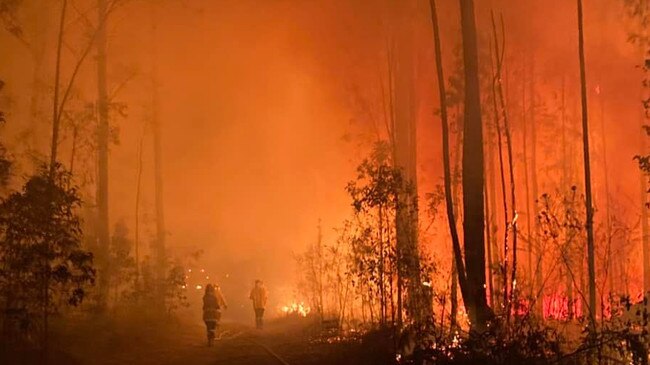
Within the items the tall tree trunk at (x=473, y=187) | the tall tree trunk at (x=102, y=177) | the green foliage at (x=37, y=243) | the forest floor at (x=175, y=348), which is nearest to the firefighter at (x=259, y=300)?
the forest floor at (x=175, y=348)

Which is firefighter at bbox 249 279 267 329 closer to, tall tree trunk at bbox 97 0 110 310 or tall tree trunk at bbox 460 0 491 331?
tall tree trunk at bbox 97 0 110 310

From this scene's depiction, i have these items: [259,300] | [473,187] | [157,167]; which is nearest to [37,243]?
[473,187]

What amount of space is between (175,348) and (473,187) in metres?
10.0

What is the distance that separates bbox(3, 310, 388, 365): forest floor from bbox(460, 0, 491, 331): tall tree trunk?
7.08 ft

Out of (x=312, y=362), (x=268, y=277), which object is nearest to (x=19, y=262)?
(x=312, y=362)

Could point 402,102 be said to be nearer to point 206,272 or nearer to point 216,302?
point 216,302

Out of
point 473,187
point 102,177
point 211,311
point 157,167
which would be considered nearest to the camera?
point 473,187

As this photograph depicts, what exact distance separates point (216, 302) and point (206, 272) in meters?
45.0

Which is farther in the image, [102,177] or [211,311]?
[102,177]

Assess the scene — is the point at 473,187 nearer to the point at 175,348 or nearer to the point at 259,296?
the point at 175,348

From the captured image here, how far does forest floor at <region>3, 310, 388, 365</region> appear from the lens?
13548 mm

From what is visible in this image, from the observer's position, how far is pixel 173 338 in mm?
19641

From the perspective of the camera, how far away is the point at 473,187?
11672 mm

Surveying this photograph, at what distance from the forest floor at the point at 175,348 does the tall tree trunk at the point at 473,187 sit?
216 cm
